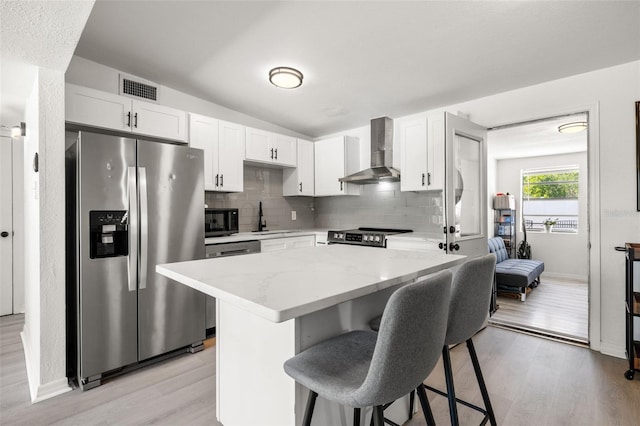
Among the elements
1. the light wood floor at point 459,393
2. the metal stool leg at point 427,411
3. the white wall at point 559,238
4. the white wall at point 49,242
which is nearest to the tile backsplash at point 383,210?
the light wood floor at point 459,393

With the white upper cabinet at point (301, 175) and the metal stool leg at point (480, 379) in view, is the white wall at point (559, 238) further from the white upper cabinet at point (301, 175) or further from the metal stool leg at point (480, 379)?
the metal stool leg at point (480, 379)

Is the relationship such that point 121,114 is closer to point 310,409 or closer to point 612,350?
point 310,409

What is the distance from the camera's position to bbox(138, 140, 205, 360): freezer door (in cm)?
244

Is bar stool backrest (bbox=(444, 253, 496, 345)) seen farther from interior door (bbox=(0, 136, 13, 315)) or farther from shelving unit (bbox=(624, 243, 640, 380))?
interior door (bbox=(0, 136, 13, 315))

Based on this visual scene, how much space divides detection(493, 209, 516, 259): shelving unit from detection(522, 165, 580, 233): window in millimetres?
373

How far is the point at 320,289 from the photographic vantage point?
3.37 feet

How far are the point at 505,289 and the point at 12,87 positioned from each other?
5602mm

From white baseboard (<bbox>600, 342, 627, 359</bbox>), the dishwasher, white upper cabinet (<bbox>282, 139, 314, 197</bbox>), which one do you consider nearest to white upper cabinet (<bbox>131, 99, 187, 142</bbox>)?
the dishwasher

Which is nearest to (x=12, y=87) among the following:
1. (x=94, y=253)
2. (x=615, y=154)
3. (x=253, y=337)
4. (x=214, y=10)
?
(x=94, y=253)

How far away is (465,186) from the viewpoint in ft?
10.4

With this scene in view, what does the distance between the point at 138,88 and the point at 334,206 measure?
2849 mm

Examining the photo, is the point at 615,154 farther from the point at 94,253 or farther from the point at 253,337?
the point at 94,253

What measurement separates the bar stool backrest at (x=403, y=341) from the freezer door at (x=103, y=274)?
209 centimetres

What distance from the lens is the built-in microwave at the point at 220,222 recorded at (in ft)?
10.7
